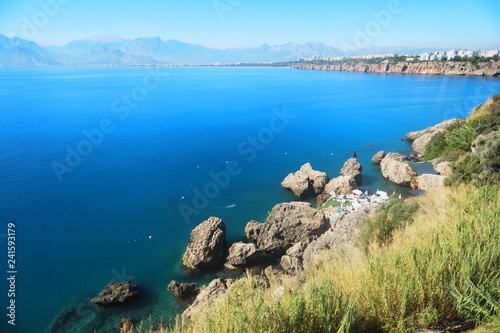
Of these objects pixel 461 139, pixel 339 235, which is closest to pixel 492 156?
pixel 339 235

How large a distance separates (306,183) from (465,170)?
11.4 m

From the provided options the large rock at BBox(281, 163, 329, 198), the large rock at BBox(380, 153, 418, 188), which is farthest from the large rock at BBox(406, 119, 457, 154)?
the large rock at BBox(281, 163, 329, 198)

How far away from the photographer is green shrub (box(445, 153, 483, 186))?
1240 centimetres

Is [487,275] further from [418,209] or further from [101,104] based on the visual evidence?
[101,104]

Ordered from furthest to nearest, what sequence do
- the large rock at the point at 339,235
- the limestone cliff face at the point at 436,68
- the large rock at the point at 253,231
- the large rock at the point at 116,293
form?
the limestone cliff face at the point at 436,68 < the large rock at the point at 253,231 < the large rock at the point at 116,293 < the large rock at the point at 339,235

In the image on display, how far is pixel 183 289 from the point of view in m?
13.4

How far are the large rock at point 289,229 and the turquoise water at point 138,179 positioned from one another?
2.46m

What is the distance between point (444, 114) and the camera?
173 feet

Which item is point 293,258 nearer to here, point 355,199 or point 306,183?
point 355,199

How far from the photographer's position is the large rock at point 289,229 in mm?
16391

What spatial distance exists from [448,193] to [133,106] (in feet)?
215

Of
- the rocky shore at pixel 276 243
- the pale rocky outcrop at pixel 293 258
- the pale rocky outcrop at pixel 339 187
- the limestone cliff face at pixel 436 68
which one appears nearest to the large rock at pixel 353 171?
the pale rocky outcrop at pixel 339 187

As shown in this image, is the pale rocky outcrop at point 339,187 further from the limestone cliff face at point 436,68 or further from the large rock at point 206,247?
the limestone cliff face at point 436,68

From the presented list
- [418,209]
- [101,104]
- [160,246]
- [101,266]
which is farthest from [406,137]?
[101,104]
